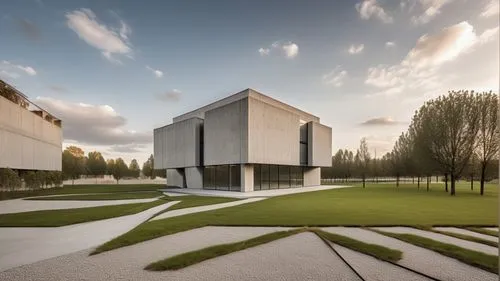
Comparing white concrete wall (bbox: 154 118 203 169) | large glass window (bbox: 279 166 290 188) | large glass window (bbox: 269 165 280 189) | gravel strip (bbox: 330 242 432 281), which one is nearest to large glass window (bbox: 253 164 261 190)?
large glass window (bbox: 269 165 280 189)

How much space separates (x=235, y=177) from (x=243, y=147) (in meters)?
4.58

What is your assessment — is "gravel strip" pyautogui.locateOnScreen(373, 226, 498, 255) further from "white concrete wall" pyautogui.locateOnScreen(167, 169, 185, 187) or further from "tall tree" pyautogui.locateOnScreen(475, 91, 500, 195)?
"white concrete wall" pyautogui.locateOnScreen(167, 169, 185, 187)

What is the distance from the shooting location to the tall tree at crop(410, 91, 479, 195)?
89.7 feet

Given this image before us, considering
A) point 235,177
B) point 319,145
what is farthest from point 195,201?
point 319,145

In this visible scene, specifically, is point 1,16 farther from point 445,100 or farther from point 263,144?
point 445,100

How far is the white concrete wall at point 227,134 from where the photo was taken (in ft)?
99.5

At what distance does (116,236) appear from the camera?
9.03 m

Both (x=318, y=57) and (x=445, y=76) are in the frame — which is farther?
(x=318, y=57)

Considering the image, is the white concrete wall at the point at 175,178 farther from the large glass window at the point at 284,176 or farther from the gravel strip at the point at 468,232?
the gravel strip at the point at 468,232

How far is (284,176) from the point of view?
38.8 meters

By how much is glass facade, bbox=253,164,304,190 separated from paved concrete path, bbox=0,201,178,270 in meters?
22.3

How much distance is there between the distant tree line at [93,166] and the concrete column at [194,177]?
40.0 meters

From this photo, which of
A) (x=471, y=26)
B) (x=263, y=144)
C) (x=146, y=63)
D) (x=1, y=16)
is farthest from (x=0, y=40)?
(x=263, y=144)

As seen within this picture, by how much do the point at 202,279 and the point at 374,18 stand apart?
37.2ft
